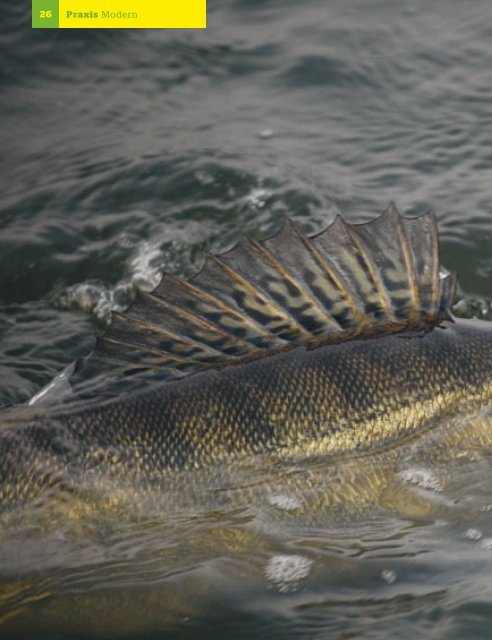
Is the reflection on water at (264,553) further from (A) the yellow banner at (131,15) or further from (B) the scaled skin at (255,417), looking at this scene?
(A) the yellow banner at (131,15)

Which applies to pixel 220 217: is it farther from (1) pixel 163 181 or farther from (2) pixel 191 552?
(2) pixel 191 552

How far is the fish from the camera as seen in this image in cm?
343

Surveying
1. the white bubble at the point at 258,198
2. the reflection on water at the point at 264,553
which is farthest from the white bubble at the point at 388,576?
the white bubble at the point at 258,198

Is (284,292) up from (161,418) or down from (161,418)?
up

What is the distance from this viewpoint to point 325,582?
344 centimetres

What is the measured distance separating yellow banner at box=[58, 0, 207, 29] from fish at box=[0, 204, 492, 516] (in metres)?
5.68

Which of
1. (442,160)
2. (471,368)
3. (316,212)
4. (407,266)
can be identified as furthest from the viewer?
(442,160)

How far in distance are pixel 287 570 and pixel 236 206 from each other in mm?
3829

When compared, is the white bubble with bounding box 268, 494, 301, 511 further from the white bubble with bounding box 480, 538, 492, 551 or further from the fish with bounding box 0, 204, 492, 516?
the white bubble with bounding box 480, 538, 492, 551

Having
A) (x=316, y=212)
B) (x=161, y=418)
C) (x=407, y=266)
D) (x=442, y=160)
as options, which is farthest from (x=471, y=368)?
(x=442, y=160)

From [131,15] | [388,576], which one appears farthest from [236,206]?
[388,576]

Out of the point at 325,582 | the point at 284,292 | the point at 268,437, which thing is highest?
the point at 284,292

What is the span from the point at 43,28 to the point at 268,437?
679 centimetres

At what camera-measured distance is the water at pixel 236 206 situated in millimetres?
3363
